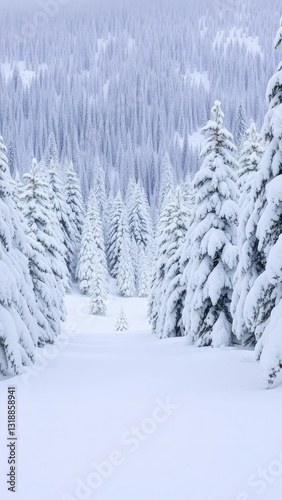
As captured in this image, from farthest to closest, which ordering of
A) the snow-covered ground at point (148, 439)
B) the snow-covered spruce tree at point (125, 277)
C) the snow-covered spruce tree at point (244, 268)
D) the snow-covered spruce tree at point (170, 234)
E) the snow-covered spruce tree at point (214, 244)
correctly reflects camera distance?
the snow-covered spruce tree at point (125, 277), the snow-covered spruce tree at point (170, 234), the snow-covered spruce tree at point (214, 244), the snow-covered spruce tree at point (244, 268), the snow-covered ground at point (148, 439)

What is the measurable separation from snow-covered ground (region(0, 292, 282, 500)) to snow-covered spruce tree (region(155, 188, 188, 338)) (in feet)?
52.6

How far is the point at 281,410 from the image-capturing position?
799 centimetres

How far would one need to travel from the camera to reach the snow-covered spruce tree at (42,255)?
23.8m

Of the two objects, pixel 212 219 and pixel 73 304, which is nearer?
pixel 212 219

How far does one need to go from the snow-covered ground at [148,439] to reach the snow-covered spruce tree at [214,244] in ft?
26.2

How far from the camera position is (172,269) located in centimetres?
3042

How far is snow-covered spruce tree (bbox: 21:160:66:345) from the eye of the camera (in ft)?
78.2

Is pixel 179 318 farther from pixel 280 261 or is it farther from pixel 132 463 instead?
pixel 132 463

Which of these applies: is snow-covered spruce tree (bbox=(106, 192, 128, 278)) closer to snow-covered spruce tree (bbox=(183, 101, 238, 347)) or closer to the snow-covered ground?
snow-covered spruce tree (bbox=(183, 101, 238, 347))

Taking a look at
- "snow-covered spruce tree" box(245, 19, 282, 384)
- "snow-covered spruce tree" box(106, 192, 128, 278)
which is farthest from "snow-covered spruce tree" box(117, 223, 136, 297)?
"snow-covered spruce tree" box(245, 19, 282, 384)

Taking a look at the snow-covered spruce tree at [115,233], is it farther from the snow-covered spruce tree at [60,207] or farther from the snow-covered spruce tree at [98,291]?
the snow-covered spruce tree at [98,291]

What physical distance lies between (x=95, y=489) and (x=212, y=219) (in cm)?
1682

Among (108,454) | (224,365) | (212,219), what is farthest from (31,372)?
(212,219)

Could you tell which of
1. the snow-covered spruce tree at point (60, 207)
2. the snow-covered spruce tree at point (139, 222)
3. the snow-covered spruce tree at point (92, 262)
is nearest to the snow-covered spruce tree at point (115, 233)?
the snow-covered spruce tree at point (139, 222)
